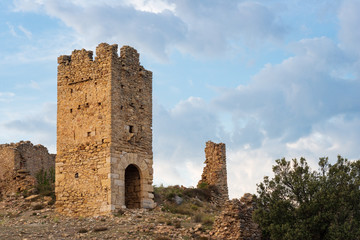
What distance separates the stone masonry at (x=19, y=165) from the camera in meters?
26.0

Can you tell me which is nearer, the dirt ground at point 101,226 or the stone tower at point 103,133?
the dirt ground at point 101,226

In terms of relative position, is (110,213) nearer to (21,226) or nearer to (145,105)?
(21,226)

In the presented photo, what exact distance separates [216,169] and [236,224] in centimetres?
1095

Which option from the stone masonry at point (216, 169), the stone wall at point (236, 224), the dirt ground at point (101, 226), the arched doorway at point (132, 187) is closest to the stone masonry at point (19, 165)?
the dirt ground at point (101, 226)

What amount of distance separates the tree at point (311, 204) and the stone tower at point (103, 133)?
580cm

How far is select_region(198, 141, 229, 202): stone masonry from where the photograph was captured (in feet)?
92.1

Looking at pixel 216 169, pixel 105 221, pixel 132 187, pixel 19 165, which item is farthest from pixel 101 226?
pixel 216 169

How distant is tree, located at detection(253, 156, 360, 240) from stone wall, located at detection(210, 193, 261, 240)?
11.4 inches

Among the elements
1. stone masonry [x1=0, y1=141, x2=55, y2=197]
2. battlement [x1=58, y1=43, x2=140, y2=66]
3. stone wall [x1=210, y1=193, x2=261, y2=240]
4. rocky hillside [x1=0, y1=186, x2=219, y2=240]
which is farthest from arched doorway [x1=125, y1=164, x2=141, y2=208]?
stone wall [x1=210, y1=193, x2=261, y2=240]

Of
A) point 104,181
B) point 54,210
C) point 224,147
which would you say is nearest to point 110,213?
point 104,181

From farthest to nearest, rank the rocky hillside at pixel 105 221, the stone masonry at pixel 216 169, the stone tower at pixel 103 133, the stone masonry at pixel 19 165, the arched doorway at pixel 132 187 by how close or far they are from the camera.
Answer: the stone masonry at pixel 216 169
the stone masonry at pixel 19 165
the arched doorway at pixel 132 187
the stone tower at pixel 103 133
the rocky hillside at pixel 105 221

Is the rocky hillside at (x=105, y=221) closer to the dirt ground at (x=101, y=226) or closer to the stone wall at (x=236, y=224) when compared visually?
the dirt ground at (x=101, y=226)

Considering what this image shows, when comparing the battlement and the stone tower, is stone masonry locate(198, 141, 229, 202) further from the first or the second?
the battlement

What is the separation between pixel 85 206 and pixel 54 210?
1650 mm
